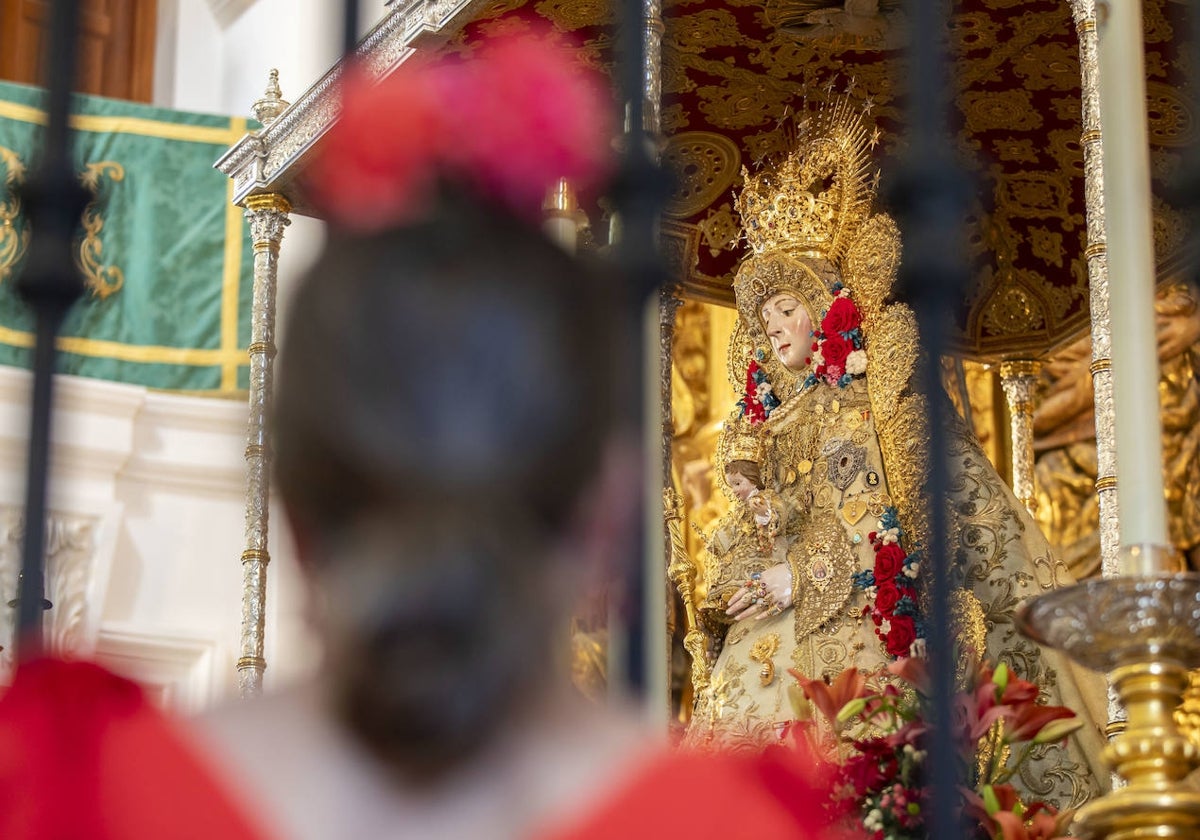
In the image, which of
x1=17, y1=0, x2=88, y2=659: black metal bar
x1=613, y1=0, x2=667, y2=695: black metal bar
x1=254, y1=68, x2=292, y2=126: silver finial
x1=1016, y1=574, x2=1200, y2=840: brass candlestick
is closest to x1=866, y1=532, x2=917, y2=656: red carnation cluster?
x1=254, y1=68, x2=292, y2=126: silver finial

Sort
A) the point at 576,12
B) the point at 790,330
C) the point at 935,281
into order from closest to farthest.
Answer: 1. the point at 935,281
2. the point at 576,12
3. the point at 790,330

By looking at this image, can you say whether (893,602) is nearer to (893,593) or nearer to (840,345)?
(893,593)

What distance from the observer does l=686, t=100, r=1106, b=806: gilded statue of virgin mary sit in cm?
428

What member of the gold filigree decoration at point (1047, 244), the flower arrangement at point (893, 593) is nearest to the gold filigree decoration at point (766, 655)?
the flower arrangement at point (893, 593)

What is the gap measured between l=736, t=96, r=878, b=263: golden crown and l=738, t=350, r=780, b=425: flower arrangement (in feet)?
0.89

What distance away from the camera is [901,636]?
423 cm

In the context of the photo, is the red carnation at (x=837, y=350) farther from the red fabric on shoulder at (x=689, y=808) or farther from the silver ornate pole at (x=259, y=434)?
the red fabric on shoulder at (x=689, y=808)

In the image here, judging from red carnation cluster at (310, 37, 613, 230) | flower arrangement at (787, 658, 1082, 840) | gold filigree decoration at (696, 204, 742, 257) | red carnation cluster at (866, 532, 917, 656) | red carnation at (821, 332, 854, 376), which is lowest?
flower arrangement at (787, 658, 1082, 840)

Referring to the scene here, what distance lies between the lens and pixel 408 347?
1.08 m

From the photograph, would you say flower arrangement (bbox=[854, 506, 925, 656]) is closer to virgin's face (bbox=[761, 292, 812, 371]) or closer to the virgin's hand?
the virgin's hand

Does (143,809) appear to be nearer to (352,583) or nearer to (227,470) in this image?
(352,583)

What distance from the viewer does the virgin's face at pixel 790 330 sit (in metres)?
4.82

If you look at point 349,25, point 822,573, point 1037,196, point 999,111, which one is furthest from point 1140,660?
point 1037,196

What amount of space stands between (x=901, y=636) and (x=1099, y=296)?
0.97m
